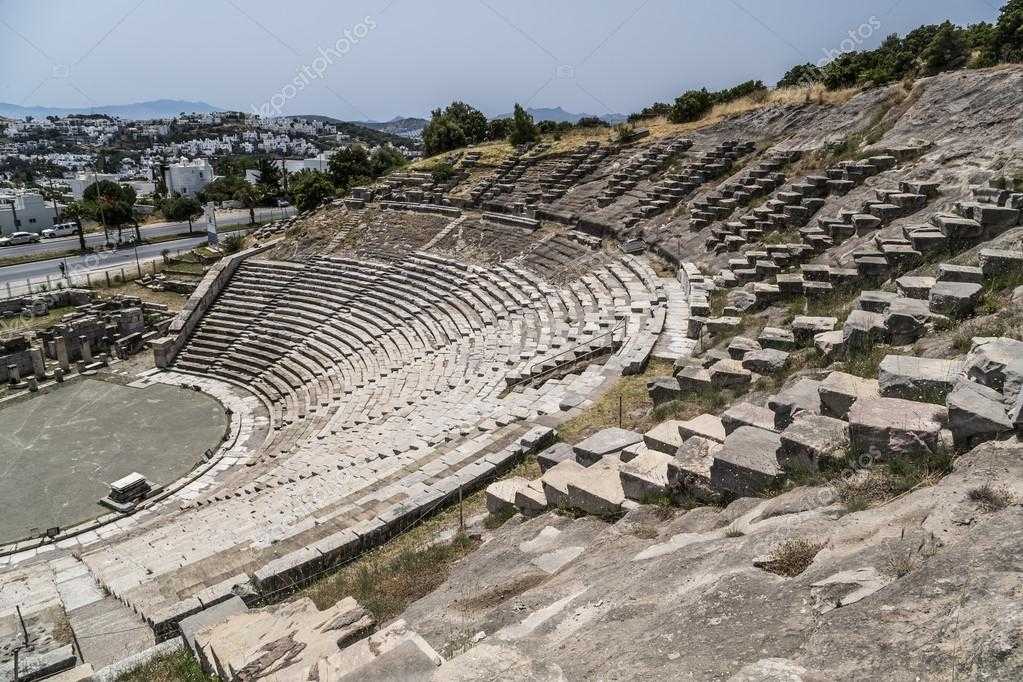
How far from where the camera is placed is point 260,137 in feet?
612

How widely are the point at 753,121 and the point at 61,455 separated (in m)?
26.6

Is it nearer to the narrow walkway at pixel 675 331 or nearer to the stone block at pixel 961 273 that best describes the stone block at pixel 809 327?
the stone block at pixel 961 273

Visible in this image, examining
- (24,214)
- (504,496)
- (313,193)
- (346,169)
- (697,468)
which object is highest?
(24,214)

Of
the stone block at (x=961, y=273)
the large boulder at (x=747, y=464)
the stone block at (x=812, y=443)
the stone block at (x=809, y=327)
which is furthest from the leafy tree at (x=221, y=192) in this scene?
the stone block at (x=812, y=443)

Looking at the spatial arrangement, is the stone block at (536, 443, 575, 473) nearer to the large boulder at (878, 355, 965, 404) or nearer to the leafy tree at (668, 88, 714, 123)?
Result: the large boulder at (878, 355, 965, 404)

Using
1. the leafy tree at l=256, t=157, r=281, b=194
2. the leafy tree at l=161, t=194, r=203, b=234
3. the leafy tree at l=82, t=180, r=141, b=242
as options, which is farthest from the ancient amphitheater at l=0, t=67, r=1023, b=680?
the leafy tree at l=256, t=157, r=281, b=194

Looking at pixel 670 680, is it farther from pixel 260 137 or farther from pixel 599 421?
pixel 260 137

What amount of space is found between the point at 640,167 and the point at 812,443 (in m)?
23.9

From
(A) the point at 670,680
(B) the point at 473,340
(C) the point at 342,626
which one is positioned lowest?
(C) the point at 342,626

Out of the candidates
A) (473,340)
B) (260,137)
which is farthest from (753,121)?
(260,137)

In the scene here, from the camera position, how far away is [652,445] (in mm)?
7113

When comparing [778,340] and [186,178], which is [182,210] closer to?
[186,178]

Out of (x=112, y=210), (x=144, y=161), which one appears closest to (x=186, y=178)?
(x=112, y=210)

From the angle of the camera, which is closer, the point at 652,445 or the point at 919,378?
the point at 919,378
